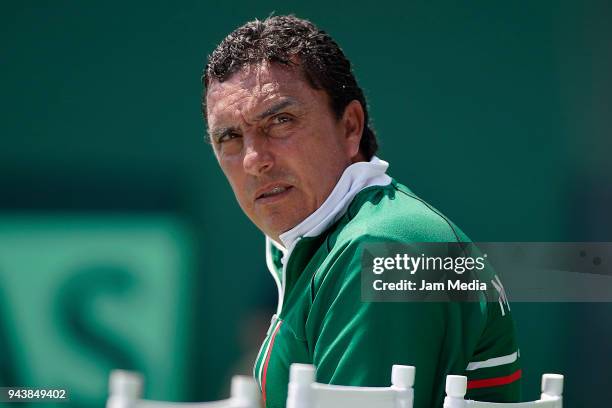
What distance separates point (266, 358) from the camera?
1872mm

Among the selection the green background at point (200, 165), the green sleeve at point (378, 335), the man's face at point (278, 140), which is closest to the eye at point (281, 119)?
the man's face at point (278, 140)

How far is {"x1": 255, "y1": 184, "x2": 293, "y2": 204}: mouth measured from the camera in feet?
6.63

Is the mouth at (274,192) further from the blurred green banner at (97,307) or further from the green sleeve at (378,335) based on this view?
the blurred green banner at (97,307)

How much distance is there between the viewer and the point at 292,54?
2.02 m

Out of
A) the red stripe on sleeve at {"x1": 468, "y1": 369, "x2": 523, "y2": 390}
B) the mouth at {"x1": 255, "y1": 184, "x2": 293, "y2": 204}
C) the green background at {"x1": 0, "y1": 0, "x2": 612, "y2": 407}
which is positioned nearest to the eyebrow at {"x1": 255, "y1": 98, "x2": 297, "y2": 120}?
the mouth at {"x1": 255, "y1": 184, "x2": 293, "y2": 204}

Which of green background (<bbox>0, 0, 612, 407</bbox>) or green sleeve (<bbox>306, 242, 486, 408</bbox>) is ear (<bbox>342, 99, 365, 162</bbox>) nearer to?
green sleeve (<bbox>306, 242, 486, 408</bbox>)

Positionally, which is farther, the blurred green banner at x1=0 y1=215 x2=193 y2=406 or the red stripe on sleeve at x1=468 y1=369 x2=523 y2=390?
the blurred green banner at x1=0 y1=215 x2=193 y2=406

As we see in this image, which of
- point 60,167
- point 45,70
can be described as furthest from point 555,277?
point 45,70

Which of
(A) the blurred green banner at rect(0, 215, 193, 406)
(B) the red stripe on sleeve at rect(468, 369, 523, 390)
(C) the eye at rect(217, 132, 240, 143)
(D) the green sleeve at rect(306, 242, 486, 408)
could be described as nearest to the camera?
(D) the green sleeve at rect(306, 242, 486, 408)

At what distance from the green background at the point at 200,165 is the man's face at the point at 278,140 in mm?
1755

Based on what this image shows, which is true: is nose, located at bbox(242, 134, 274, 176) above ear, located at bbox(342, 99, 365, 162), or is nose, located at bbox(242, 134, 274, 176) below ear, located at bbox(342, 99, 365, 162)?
below

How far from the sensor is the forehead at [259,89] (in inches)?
78.7

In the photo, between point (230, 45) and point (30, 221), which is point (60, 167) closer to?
point (30, 221)

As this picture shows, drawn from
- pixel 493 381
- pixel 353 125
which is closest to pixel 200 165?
pixel 353 125
